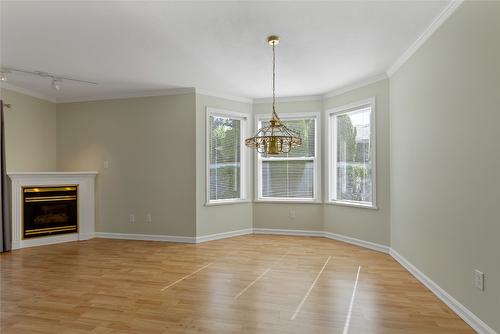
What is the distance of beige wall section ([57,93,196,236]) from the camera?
520cm

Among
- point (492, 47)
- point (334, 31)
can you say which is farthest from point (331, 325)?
point (334, 31)

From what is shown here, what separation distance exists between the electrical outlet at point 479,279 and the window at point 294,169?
3.32 m

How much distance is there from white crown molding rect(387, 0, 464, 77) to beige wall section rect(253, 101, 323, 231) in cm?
182

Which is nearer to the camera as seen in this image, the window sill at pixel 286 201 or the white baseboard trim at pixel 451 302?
the white baseboard trim at pixel 451 302

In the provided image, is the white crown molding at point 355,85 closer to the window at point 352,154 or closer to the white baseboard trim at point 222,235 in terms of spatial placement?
the window at point 352,154

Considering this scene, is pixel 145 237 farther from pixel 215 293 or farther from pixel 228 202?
pixel 215 293

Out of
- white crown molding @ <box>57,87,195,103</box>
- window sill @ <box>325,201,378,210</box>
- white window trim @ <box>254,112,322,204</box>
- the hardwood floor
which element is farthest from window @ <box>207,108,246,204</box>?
window sill @ <box>325,201,378,210</box>

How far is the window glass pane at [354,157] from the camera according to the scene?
4.80 metres

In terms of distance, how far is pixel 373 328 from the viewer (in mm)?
2326

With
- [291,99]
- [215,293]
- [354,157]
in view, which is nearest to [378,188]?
[354,157]

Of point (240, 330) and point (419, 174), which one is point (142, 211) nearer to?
point (240, 330)

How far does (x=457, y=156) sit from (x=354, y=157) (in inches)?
98.2

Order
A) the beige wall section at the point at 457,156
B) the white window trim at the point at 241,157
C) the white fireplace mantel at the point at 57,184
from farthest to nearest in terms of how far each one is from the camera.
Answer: the white window trim at the point at 241,157
the white fireplace mantel at the point at 57,184
the beige wall section at the point at 457,156

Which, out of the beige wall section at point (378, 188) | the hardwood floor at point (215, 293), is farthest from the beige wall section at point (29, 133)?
the beige wall section at point (378, 188)
